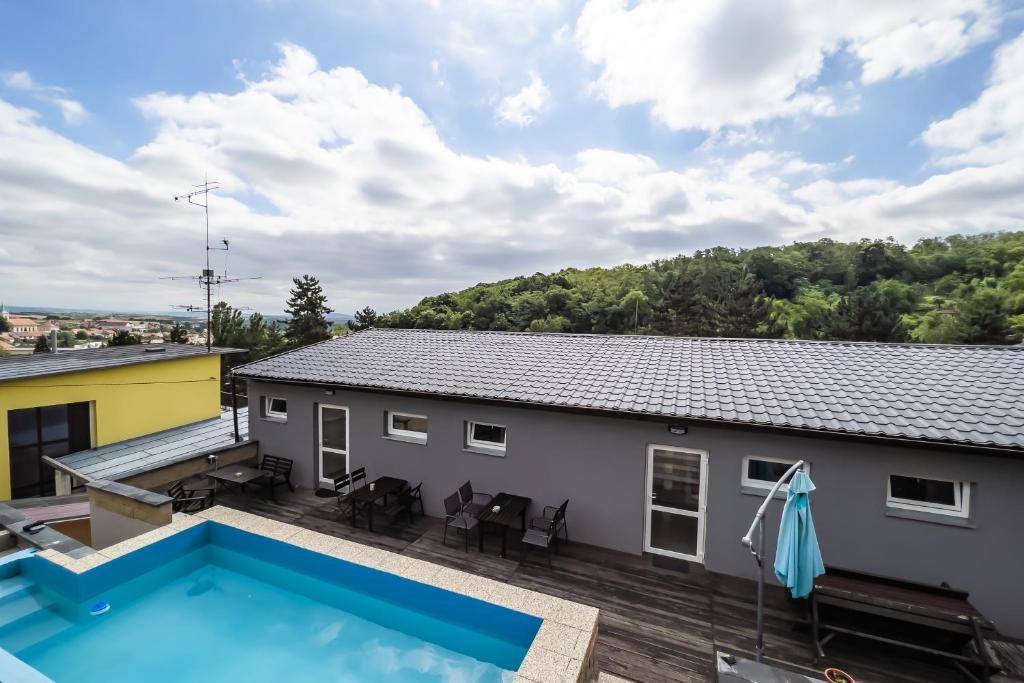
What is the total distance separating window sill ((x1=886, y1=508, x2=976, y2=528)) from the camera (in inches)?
208

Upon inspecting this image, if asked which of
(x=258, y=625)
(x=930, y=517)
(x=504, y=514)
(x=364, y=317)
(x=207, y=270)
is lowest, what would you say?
(x=258, y=625)

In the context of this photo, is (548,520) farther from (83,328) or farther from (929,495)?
(83,328)

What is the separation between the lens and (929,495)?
5590mm

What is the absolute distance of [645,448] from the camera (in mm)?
6641

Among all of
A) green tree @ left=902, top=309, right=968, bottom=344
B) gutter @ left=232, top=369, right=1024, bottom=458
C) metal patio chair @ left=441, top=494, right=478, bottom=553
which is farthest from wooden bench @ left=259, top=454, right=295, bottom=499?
green tree @ left=902, top=309, right=968, bottom=344

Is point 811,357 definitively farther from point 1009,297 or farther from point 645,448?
point 1009,297

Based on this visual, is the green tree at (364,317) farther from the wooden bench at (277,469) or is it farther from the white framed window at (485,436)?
the white framed window at (485,436)

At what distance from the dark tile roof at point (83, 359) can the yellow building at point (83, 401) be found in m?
0.02

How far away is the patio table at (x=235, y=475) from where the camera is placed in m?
8.26

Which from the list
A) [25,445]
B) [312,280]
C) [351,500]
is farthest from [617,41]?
[312,280]

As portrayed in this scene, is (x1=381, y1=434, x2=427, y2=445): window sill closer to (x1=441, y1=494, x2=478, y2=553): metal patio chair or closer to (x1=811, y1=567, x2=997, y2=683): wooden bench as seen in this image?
(x1=441, y1=494, x2=478, y2=553): metal patio chair

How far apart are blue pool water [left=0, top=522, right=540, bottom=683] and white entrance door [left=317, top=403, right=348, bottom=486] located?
3.01 meters

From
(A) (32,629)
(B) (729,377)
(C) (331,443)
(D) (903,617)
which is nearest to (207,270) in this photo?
(C) (331,443)

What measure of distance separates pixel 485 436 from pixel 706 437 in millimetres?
3841
